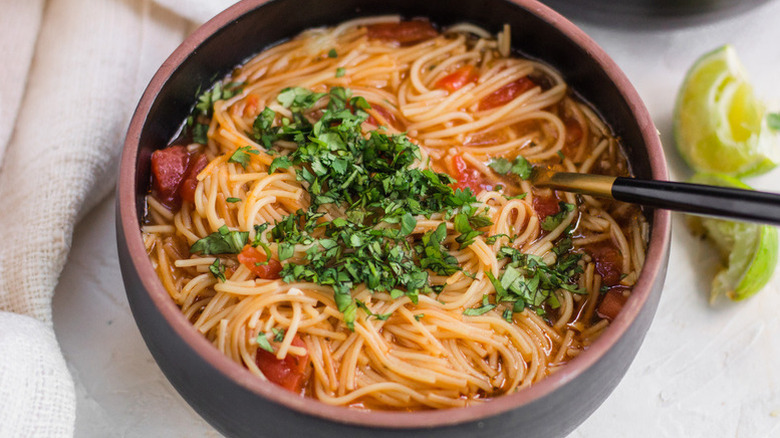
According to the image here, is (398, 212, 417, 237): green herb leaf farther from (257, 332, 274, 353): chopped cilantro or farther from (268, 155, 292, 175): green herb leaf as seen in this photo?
(257, 332, 274, 353): chopped cilantro

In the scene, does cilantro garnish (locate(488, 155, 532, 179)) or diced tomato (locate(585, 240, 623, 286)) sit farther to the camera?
cilantro garnish (locate(488, 155, 532, 179))

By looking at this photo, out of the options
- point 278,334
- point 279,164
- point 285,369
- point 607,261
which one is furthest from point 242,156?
point 607,261

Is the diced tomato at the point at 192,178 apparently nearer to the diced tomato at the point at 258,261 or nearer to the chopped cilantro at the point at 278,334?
the diced tomato at the point at 258,261

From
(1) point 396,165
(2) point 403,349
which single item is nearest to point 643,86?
(1) point 396,165

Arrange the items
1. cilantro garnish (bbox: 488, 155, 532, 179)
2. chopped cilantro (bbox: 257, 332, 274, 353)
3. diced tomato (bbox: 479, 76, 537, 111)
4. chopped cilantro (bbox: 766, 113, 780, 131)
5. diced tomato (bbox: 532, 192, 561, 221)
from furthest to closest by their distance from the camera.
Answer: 1. chopped cilantro (bbox: 766, 113, 780, 131)
2. diced tomato (bbox: 479, 76, 537, 111)
3. cilantro garnish (bbox: 488, 155, 532, 179)
4. diced tomato (bbox: 532, 192, 561, 221)
5. chopped cilantro (bbox: 257, 332, 274, 353)

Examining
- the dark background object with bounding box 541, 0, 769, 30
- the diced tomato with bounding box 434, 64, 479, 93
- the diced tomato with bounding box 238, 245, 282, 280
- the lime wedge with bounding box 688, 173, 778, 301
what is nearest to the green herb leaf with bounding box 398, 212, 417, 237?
the diced tomato with bounding box 238, 245, 282, 280

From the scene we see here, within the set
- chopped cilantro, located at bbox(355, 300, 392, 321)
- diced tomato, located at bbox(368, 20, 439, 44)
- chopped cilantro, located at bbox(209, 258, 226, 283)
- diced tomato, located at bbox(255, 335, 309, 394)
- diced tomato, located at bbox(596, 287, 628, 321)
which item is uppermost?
diced tomato, located at bbox(368, 20, 439, 44)

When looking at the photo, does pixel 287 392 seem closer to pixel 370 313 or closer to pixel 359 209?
pixel 370 313
